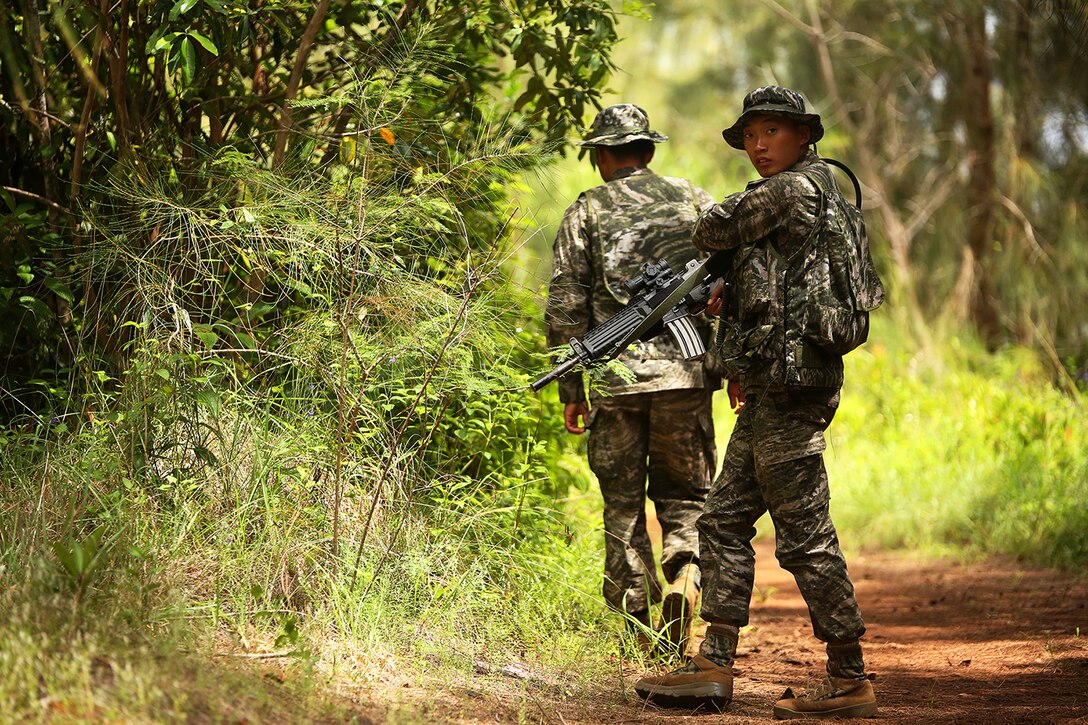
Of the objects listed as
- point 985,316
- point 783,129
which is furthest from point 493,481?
point 985,316

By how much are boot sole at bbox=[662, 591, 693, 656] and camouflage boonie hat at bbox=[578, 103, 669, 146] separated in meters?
1.88

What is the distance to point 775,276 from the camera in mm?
3713

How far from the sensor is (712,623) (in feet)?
12.6

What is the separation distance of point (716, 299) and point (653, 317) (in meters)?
0.28

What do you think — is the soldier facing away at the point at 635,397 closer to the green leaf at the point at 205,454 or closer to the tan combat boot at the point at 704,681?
the tan combat boot at the point at 704,681

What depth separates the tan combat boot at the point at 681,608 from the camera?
14.3 feet

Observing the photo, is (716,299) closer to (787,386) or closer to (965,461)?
(787,386)

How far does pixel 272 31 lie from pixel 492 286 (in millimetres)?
1424

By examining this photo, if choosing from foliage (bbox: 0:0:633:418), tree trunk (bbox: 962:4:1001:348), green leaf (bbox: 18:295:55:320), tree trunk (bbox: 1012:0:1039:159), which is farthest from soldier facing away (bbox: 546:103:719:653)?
tree trunk (bbox: 1012:0:1039:159)

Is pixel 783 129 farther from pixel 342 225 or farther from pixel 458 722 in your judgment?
pixel 458 722

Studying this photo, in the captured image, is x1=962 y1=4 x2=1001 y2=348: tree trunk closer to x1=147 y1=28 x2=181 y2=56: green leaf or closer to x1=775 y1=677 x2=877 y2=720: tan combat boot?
x1=775 y1=677 x2=877 y2=720: tan combat boot

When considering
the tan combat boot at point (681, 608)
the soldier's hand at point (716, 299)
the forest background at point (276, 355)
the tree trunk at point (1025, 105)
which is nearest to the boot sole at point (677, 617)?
the tan combat boot at point (681, 608)

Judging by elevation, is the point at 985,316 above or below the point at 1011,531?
above

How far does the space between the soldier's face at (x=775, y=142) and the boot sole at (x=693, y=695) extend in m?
1.75
